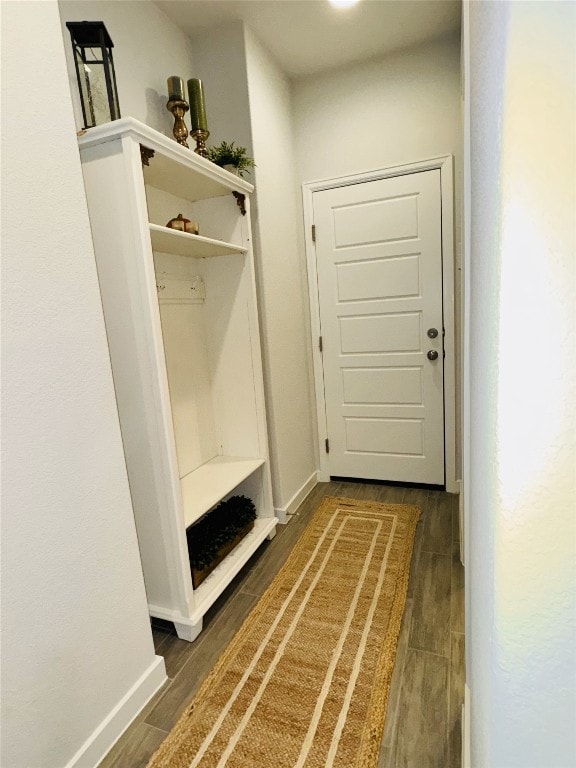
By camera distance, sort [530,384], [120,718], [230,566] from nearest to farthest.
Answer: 1. [530,384]
2. [120,718]
3. [230,566]

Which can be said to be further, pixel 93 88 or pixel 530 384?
pixel 93 88

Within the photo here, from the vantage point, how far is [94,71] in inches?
61.0

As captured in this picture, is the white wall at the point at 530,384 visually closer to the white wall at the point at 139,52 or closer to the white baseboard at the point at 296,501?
the white wall at the point at 139,52

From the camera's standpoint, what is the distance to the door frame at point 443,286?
255cm

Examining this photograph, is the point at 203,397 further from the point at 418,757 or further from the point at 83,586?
the point at 418,757

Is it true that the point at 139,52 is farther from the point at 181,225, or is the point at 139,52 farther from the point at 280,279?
the point at 280,279

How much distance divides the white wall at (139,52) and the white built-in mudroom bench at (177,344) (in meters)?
0.38

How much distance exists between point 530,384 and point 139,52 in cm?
233

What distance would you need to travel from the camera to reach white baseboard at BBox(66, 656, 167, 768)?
1.17 meters

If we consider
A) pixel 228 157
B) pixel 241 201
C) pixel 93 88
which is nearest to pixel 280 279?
pixel 241 201

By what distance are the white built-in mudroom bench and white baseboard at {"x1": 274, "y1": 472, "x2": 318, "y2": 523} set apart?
207 mm

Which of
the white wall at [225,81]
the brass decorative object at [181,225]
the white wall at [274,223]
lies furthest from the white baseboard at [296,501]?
the white wall at [225,81]

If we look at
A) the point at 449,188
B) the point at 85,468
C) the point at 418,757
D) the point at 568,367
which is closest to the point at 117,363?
the point at 85,468

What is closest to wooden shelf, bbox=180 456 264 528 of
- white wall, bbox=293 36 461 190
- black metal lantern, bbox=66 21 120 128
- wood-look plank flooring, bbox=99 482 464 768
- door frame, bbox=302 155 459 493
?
wood-look plank flooring, bbox=99 482 464 768
